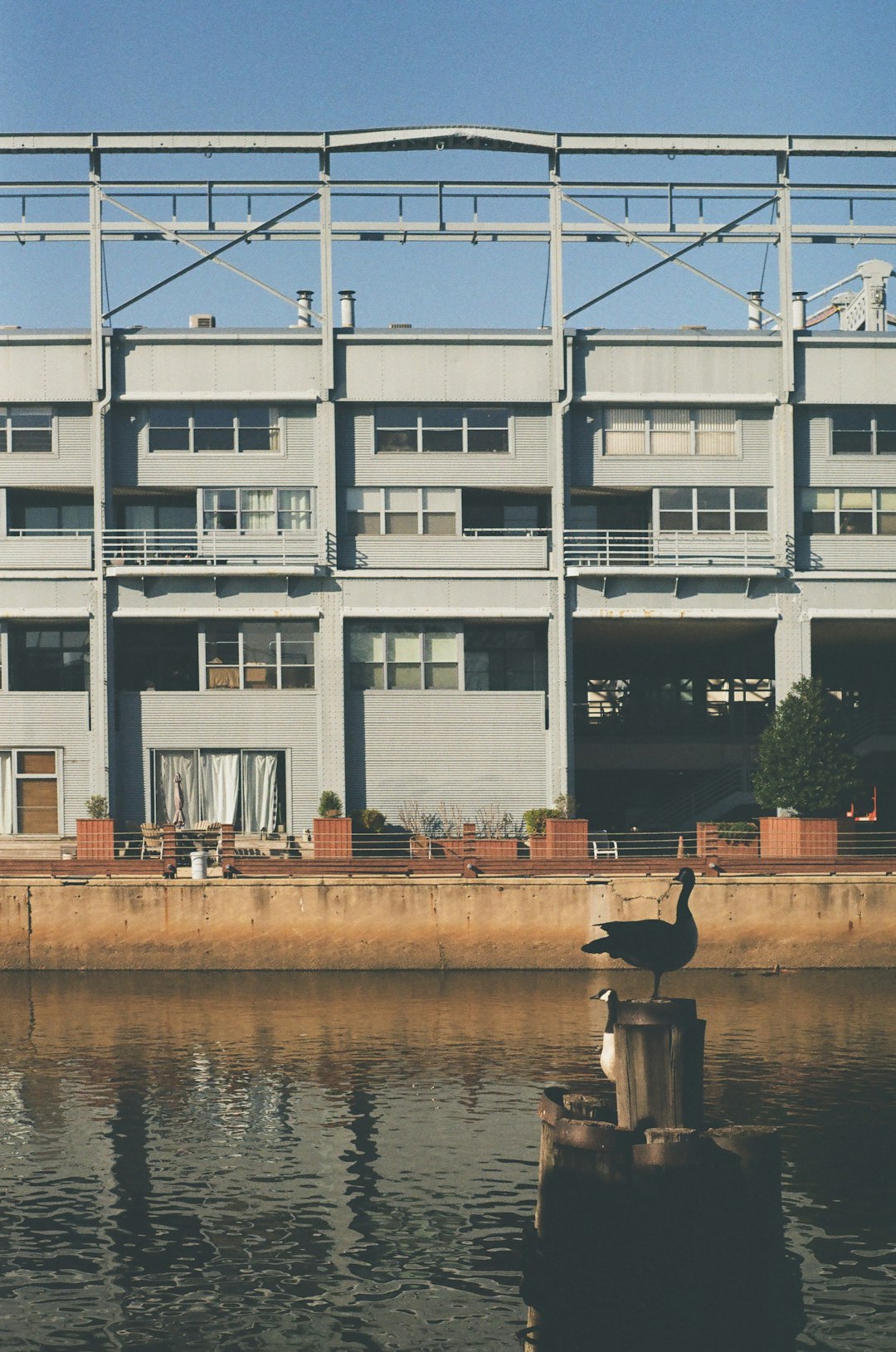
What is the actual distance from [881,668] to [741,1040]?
3011 cm

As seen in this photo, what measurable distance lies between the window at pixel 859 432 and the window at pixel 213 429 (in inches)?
661

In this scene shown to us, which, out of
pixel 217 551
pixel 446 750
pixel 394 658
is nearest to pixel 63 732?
pixel 217 551

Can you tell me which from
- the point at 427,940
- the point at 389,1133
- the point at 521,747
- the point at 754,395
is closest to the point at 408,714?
the point at 521,747

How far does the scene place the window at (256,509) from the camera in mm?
46312

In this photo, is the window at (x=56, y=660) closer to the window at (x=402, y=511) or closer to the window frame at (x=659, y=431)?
the window at (x=402, y=511)

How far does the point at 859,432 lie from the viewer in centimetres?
4728

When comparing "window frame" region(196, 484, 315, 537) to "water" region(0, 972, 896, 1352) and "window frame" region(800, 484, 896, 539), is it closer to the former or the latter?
"window frame" region(800, 484, 896, 539)

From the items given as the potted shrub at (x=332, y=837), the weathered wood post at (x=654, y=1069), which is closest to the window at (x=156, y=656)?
the potted shrub at (x=332, y=837)

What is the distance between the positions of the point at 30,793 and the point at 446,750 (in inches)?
480

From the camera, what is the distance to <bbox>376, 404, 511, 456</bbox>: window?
153 feet

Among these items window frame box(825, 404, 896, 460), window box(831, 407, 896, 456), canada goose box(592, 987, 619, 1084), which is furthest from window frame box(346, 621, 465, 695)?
canada goose box(592, 987, 619, 1084)

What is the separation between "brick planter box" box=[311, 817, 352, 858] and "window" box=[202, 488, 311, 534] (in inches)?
364

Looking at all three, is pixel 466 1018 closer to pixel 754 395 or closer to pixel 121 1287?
pixel 121 1287

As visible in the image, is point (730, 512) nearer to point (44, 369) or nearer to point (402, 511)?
point (402, 511)
